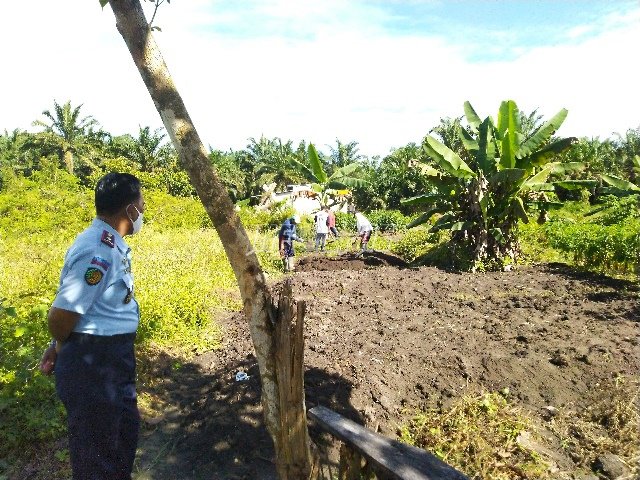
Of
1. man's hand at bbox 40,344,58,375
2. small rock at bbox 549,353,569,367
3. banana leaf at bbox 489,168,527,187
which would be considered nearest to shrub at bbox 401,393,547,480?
small rock at bbox 549,353,569,367

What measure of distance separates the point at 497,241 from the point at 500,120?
2673 millimetres

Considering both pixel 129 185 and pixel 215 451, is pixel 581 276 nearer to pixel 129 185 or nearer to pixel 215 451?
pixel 215 451

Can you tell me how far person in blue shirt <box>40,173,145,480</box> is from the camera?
214cm

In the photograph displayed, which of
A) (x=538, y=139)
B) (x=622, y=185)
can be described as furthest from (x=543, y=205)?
(x=538, y=139)

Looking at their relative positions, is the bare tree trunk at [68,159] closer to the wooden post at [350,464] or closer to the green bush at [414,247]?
the green bush at [414,247]

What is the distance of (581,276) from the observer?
8453mm

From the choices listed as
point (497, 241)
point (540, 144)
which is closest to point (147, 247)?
point (497, 241)

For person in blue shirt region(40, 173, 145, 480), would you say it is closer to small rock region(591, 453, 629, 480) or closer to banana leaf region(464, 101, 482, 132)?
small rock region(591, 453, 629, 480)

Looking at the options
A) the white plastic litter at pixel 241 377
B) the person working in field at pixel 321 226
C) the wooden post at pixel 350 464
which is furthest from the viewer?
the person working in field at pixel 321 226

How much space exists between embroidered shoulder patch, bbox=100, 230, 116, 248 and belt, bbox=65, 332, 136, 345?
47cm

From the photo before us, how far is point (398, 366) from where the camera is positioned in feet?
15.5

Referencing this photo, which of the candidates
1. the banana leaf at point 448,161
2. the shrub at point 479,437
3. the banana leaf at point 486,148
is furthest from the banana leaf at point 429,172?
the shrub at point 479,437

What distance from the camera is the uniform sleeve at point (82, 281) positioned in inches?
82.6

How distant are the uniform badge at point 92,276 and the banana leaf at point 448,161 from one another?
334 inches
